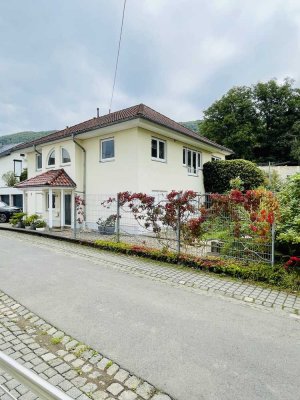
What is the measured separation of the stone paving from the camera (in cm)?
510

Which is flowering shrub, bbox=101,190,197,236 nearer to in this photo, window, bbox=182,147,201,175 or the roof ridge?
the roof ridge

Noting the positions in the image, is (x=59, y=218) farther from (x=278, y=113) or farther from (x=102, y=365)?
(x=278, y=113)

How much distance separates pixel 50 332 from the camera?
394 centimetres

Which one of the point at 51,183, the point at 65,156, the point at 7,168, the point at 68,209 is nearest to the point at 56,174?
the point at 51,183

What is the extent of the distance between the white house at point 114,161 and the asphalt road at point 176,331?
7.80 metres

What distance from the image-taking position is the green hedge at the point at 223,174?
19.3 meters

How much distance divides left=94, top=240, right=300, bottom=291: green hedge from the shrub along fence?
25 cm

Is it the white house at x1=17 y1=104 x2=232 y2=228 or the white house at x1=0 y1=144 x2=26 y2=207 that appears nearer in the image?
the white house at x1=17 y1=104 x2=232 y2=228

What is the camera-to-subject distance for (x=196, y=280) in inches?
248

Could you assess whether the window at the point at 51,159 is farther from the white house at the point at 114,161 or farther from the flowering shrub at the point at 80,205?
the flowering shrub at the point at 80,205

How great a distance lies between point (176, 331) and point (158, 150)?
1175 centimetres

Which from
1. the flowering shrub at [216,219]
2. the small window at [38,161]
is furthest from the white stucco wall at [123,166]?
the flowering shrub at [216,219]

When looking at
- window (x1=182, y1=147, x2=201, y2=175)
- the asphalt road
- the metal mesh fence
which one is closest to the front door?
the metal mesh fence

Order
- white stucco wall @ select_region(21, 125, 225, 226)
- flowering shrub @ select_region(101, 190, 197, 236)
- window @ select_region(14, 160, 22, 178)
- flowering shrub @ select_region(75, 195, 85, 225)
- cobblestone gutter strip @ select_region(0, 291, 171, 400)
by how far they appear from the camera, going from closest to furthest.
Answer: cobblestone gutter strip @ select_region(0, 291, 171, 400) → flowering shrub @ select_region(101, 190, 197, 236) → flowering shrub @ select_region(75, 195, 85, 225) → white stucco wall @ select_region(21, 125, 225, 226) → window @ select_region(14, 160, 22, 178)
